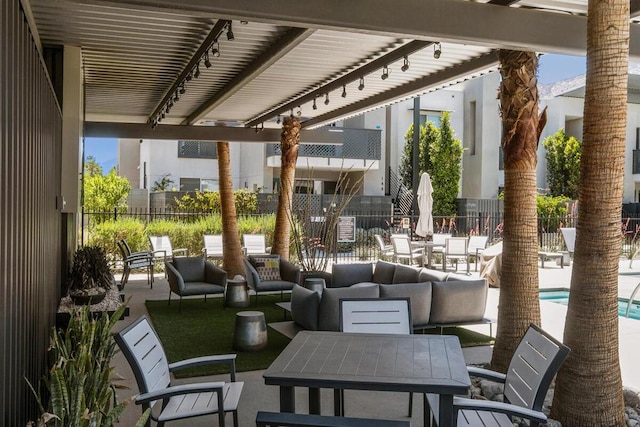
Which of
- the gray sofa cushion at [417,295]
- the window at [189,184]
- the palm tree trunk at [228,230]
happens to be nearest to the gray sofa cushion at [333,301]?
the gray sofa cushion at [417,295]

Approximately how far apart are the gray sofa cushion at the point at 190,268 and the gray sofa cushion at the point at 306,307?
3.38m

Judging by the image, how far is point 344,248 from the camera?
1888cm

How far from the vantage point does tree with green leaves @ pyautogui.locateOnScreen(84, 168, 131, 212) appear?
18.7 meters

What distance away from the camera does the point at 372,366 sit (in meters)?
3.55

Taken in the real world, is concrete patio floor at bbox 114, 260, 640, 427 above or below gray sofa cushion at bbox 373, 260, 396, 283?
below

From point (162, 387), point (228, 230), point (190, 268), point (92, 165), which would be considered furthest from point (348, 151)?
point (162, 387)

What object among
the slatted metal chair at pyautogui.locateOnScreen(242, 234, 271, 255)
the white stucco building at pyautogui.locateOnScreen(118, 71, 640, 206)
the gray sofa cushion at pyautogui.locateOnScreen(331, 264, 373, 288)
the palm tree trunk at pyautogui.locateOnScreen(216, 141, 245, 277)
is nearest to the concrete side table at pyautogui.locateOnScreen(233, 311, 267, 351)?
the gray sofa cushion at pyautogui.locateOnScreen(331, 264, 373, 288)

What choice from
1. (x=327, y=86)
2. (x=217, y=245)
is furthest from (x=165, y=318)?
(x=217, y=245)

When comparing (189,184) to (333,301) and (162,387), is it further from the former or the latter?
(162,387)

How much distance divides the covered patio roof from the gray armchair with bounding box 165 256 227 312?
9.17ft

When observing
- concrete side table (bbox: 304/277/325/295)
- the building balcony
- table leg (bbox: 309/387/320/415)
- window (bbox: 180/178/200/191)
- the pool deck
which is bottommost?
the pool deck

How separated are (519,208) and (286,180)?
7.64m

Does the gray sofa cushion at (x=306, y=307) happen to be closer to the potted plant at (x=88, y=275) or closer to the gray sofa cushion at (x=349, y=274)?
the potted plant at (x=88, y=275)

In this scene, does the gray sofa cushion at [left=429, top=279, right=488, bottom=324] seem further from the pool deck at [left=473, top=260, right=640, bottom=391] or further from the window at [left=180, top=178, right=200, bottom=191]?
the window at [left=180, top=178, right=200, bottom=191]
